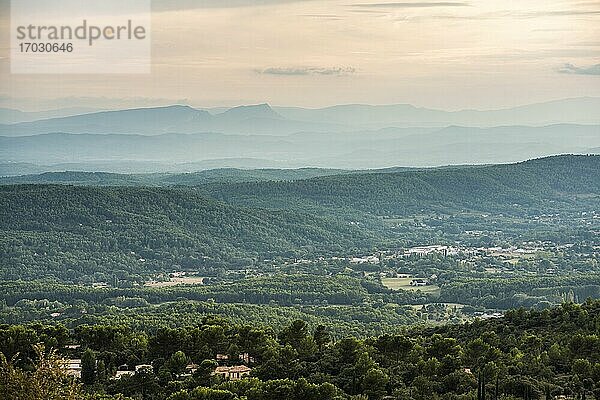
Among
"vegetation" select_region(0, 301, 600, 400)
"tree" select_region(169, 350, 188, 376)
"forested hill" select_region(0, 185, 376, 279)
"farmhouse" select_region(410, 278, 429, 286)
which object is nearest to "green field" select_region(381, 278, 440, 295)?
"farmhouse" select_region(410, 278, 429, 286)

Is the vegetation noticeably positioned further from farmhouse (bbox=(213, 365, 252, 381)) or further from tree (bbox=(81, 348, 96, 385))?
farmhouse (bbox=(213, 365, 252, 381))

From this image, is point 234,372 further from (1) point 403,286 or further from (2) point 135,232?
(2) point 135,232

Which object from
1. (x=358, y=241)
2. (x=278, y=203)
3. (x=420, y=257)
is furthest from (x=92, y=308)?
(x=278, y=203)

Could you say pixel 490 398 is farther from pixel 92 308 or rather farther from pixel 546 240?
pixel 546 240

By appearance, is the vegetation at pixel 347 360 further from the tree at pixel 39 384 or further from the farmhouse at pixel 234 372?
the tree at pixel 39 384

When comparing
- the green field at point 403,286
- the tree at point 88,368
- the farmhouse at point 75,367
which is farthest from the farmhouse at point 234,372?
the green field at point 403,286

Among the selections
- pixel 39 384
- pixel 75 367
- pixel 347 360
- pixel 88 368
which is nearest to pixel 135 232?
pixel 75 367
